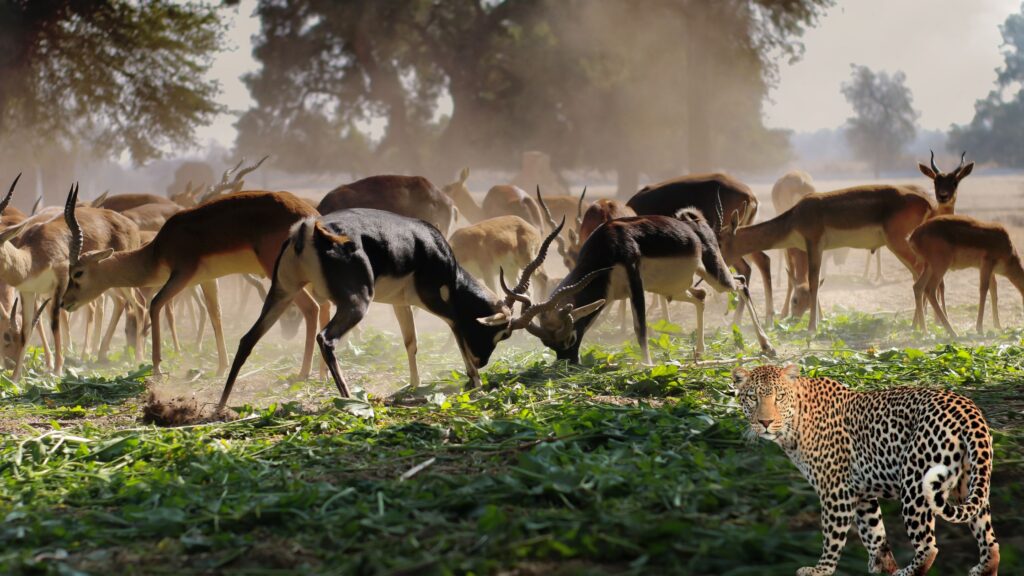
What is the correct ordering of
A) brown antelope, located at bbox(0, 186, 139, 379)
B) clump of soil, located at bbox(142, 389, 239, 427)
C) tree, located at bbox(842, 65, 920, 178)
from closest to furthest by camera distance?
clump of soil, located at bbox(142, 389, 239, 427) → brown antelope, located at bbox(0, 186, 139, 379) → tree, located at bbox(842, 65, 920, 178)

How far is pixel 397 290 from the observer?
7914mm

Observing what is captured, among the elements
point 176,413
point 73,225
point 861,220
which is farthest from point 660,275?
point 73,225

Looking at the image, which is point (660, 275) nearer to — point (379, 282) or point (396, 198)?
point (379, 282)

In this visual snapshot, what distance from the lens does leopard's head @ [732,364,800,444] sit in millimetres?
3805

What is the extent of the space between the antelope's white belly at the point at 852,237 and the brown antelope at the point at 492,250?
332 centimetres

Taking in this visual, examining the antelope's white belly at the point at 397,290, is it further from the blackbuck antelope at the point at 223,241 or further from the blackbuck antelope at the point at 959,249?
the blackbuck antelope at the point at 959,249

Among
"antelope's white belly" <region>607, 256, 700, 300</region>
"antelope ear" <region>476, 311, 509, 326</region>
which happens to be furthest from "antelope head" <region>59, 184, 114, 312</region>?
"antelope's white belly" <region>607, 256, 700, 300</region>

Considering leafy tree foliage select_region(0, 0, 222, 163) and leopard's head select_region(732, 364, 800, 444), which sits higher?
leafy tree foliage select_region(0, 0, 222, 163)

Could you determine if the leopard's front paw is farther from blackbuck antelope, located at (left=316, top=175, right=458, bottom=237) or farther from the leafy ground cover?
blackbuck antelope, located at (left=316, top=175, right=458, bottom=237)

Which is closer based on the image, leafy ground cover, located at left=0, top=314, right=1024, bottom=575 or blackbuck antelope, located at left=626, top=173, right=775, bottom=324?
leafy ground cover, located at left=0, top=314, right=1024, bottom=575

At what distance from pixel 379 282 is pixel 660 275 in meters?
2.63

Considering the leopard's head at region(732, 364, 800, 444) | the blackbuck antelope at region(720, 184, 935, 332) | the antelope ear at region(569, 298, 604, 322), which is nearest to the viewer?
the leopard's head at region(732, 364, 800, 444)

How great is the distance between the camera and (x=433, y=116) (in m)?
40.9

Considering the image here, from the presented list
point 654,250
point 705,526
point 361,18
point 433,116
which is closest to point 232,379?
point 654,250
